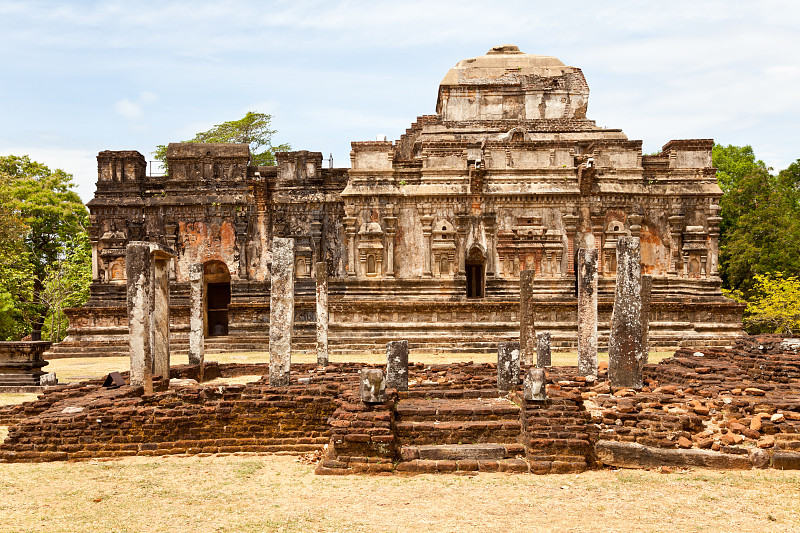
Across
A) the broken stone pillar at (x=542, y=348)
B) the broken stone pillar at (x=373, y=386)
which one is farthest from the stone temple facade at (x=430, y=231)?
the broken stone pillar at (x=373, y=386)

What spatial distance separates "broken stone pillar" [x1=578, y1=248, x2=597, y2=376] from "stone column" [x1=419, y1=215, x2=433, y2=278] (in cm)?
977

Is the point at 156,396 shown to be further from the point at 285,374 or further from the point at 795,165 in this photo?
the point at 795,165

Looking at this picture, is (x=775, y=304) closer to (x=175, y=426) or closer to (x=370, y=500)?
(x=370, y=500)

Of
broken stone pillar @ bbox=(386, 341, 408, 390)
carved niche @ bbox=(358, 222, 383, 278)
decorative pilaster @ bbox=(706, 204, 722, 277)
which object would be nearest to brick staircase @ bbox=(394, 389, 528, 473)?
broken stone pillar @ bbox=(386, 341, 408, 390)

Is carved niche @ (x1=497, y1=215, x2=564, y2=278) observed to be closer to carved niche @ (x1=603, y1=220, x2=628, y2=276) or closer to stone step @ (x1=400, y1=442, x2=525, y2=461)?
carved niche @ (x1=603, y1=220, x2=628, y2=276)

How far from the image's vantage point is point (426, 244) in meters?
22.0

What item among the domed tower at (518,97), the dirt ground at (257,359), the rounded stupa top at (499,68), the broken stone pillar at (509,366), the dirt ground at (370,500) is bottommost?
the dirt ground at (257,359)

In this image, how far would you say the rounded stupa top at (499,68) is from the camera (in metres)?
25.9

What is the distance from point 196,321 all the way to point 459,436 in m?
7.82

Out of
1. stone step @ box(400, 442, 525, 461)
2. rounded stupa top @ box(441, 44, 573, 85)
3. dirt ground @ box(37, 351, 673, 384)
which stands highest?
rounded stupa top @ box(441, 44, 573, 85)

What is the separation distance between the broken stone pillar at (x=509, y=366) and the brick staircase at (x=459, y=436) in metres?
1.18

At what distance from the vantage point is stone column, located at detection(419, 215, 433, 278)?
21.9 m

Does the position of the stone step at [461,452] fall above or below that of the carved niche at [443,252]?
below

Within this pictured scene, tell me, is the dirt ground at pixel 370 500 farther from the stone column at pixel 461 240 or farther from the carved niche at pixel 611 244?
the carved niche at pixel 611 244
